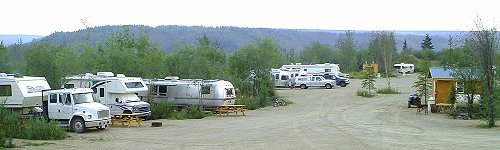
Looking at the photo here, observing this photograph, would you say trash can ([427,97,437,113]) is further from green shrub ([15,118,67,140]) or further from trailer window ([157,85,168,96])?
green shrub ([15,118,67,140])

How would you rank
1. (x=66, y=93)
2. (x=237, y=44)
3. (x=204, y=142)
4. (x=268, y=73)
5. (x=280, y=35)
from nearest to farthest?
(x=204, y=142) → (x=66, y=93) → (x=268, y=73) → (x=237, y=44) → (x=280, y=35)

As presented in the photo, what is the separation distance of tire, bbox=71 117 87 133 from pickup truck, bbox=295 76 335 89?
31.1m

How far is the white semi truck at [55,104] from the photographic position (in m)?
22.4

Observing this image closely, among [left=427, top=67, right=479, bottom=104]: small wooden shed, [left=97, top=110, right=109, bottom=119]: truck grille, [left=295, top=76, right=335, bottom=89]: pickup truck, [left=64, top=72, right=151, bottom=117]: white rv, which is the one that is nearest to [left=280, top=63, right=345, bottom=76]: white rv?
[left=295, top=76, right=335, bottom=89]: pickup truck

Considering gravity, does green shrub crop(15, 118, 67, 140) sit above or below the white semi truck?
below

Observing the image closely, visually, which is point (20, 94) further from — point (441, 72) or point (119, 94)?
point (441, 72)

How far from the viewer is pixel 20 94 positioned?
76.3ft

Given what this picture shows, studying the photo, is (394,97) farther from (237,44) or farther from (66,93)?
(237,44)

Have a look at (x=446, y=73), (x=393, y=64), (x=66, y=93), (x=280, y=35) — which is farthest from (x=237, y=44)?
(x=66, y=93)

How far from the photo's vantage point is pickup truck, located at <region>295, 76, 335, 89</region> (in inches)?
2023

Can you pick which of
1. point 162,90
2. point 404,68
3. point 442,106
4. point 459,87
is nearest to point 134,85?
point 162,90

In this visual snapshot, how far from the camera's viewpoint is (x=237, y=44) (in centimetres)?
15312

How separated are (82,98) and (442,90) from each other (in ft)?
62.0

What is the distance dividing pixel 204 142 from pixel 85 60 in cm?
1750
